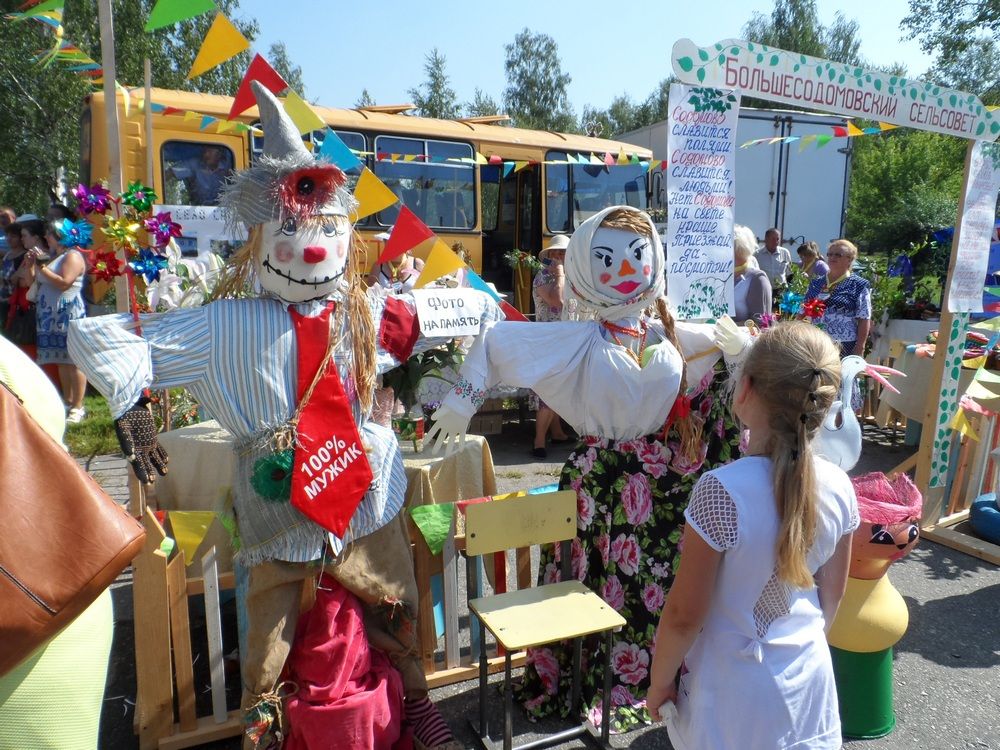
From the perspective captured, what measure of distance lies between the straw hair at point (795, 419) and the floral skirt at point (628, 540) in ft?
3.55

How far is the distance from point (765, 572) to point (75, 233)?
7.45 feet

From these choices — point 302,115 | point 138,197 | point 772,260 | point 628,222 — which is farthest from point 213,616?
point 772,260

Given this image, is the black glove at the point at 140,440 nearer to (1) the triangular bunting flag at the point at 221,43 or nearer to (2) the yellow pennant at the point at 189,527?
(2) the yellow pennant at the point at 189,527

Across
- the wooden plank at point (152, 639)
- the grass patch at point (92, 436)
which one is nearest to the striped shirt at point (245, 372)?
the wooden plank at point (152, 639)

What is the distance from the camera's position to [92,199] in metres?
2.32

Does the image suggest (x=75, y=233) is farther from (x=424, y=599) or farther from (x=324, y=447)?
(x=424, y=599)

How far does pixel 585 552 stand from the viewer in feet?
8.92

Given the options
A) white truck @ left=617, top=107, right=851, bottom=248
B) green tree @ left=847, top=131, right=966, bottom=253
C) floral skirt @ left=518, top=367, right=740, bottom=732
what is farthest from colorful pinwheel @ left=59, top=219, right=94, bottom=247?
green tree @ left=847, top=131, right=966, bottom=253

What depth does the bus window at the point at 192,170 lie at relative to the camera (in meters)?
7.43

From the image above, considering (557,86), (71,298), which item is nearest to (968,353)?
(71,298)

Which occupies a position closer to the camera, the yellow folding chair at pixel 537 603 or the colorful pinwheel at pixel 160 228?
the yellow folding chair at pixel 537 603

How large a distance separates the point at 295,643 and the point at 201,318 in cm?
103

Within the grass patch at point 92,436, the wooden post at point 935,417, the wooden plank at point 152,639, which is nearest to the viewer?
the wooden plank at point 152,639

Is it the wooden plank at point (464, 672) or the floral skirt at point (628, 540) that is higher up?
the floral skirt at point (628, 540)
